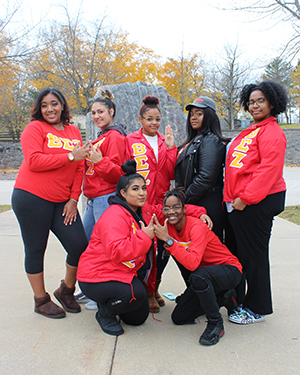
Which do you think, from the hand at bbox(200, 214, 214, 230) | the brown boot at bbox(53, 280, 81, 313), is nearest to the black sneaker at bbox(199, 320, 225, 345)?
the hand at bbox(200, 214, 214, 230)

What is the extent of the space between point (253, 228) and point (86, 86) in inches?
836

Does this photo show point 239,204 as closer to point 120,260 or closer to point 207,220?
point 207,220

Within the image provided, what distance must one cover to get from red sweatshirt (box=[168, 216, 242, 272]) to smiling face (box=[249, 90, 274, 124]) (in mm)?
991

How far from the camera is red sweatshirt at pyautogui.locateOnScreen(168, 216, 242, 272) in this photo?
2.32m

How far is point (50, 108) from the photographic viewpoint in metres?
2.59

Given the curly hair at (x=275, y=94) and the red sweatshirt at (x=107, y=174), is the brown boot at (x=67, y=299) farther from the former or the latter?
the curly hair at (x=275, y=94)

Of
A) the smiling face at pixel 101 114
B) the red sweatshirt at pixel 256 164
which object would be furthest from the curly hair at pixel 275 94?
the smiling face at pixel 101 114

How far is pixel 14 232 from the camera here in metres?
5.34

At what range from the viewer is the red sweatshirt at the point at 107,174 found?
8.95ft

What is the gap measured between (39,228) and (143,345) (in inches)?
47.9

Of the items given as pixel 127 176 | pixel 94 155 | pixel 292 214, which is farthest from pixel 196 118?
pixel 292 214

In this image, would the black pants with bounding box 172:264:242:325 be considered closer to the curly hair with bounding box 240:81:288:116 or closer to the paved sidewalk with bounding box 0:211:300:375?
the paved sidewalk with bounding box 0:211:300:375

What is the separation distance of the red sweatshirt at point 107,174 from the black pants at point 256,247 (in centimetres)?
107

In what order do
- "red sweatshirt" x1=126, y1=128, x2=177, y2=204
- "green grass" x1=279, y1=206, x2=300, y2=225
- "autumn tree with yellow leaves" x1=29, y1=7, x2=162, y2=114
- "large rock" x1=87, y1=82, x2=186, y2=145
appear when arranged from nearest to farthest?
"red sweatshirt" x1=126, y1=128, x2=177, y2=204, "large rock" x1=87, y1=82, x2=186, y2=145, "green grass" x1=279, y1=206, x2=300, y2=225, "autumn tree with yellow leaves" x1=29, y1=7, x2=162, y2=114
